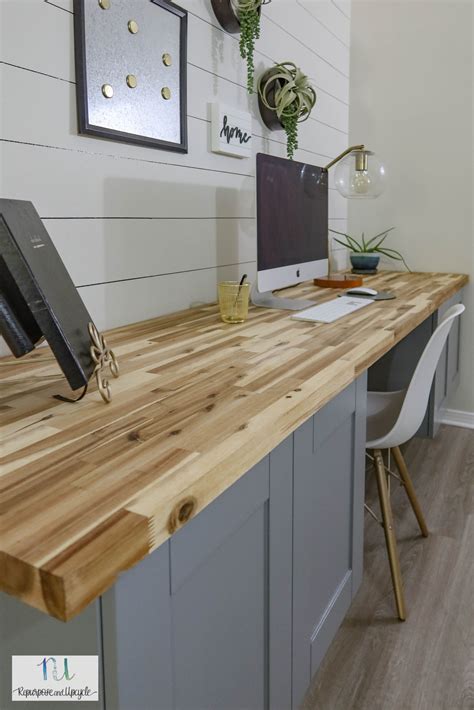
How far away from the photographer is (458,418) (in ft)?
10.1

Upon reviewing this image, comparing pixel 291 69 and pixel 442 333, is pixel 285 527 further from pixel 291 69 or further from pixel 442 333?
pixel 291 69

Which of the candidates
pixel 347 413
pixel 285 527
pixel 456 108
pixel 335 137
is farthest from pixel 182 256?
pixel 456 108

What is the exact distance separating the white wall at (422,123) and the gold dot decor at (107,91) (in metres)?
1.98

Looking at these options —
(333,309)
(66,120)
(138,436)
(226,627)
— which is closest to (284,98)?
(333,309)

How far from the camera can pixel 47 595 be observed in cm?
51

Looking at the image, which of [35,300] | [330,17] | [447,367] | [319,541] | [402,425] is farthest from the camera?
[330,17]

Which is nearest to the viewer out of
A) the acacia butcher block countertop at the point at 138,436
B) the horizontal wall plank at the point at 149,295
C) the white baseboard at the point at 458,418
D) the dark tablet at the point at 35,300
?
the acacia butcher block countertop at the point at 138,436

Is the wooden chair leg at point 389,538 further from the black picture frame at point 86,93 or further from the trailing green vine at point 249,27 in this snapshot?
the trailing green vine at point 249,27

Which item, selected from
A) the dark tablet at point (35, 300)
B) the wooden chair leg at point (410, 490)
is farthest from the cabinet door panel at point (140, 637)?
the wooden chair leg at point (410, 490)

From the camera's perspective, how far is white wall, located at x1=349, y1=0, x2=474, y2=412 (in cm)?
287

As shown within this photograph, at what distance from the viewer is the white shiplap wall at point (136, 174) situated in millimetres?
1237

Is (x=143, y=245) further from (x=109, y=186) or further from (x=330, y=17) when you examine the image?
(x=330, y=17)

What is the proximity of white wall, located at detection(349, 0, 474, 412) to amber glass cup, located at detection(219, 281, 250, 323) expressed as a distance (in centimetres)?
172

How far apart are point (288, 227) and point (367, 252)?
124cm
